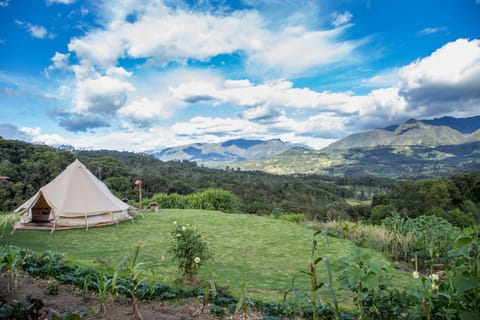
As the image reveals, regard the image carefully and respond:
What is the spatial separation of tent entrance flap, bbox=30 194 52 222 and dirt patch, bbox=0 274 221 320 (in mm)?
8197

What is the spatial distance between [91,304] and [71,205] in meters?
8.04

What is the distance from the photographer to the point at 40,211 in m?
10.5

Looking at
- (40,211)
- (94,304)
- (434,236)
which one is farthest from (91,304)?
(40,211)

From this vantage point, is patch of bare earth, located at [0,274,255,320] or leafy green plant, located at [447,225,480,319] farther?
patch of bare earth, located at [0,274,255,320]

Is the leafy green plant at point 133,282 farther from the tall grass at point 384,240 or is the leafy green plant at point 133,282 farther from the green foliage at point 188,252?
the tall grass at point 384,240

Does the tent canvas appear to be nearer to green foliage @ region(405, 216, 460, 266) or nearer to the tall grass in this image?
the tall grass

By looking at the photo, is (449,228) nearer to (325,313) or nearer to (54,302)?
(325,313)

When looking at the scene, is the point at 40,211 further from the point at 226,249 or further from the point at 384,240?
the point at 384,240

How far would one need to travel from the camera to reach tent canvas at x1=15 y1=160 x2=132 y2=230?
9703 millimetres

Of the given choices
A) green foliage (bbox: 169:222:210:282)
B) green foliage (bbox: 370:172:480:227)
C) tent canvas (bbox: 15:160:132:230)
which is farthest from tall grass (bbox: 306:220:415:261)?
green foliage (bbox: 370:172:480:227)

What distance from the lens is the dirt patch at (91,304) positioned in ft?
8.66

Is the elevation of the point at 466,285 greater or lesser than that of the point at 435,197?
greater

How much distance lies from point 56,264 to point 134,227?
6.37m

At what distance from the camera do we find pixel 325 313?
294 centimetres
